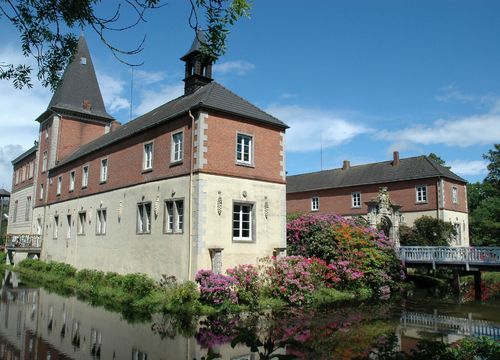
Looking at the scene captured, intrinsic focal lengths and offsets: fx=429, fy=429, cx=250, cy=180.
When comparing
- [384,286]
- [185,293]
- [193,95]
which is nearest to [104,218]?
[193,95]

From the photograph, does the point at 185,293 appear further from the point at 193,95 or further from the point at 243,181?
the point at 193,95

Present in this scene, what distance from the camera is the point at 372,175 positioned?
4062cm

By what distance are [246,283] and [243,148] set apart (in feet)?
19.4

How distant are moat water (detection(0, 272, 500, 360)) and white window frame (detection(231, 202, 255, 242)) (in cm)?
382

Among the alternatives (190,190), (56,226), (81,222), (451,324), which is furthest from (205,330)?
(56,226)

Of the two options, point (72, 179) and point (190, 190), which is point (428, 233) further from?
point (72, 179)

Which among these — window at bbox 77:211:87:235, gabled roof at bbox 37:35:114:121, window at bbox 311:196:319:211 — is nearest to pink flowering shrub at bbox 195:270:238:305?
window at bbox 77:211:87:235

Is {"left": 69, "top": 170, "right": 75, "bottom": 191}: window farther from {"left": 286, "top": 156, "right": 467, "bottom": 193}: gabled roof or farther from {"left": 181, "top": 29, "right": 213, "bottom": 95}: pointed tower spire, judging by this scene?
{"left": 286, "top": 156, "right": 467, "bottom": 193}: gabled roof

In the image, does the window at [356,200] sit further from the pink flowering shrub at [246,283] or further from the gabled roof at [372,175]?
the pink flowering shrub at [246,283]

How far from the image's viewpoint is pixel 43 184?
35.2 m

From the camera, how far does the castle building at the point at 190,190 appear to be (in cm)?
1723

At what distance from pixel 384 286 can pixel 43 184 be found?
27635 mm

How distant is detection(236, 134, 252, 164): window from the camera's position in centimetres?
1883

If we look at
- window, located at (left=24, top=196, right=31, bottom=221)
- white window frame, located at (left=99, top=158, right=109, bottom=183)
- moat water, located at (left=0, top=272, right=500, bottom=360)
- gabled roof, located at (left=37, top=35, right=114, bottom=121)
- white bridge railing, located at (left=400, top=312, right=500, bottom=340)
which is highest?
gabled roof, located at (left=37, top=35, right=114, bottom=121)
